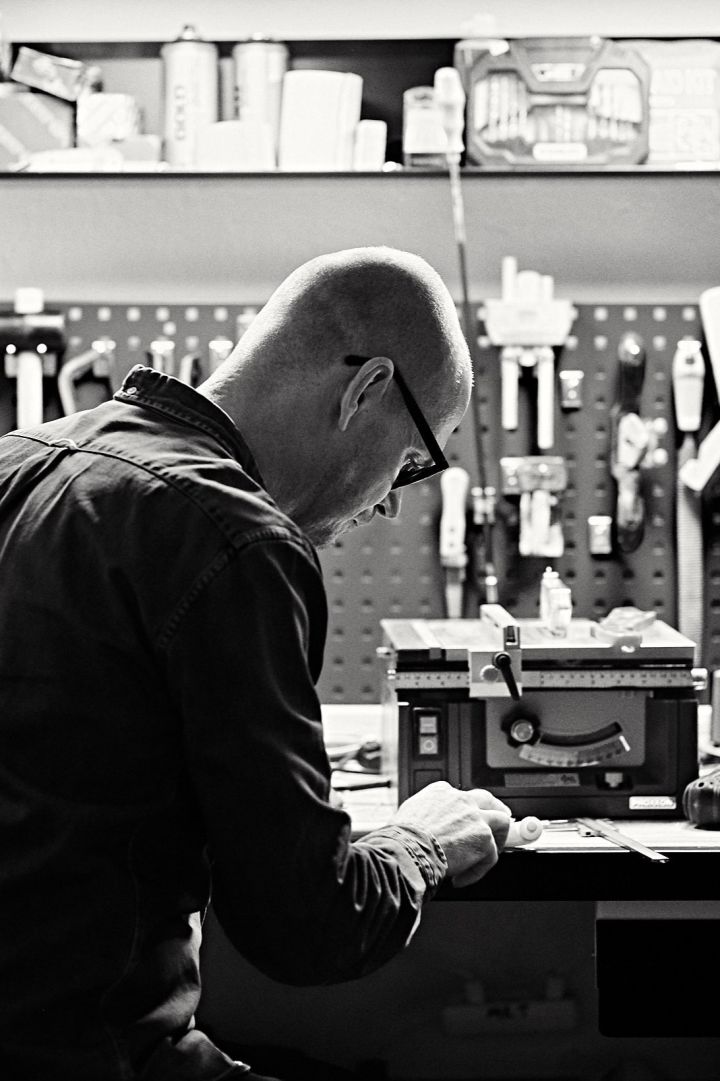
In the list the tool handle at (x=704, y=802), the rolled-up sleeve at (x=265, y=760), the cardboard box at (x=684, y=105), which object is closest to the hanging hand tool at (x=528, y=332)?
the cardboard box at (x=684, y=105)

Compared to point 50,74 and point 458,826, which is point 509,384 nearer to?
point 50,74

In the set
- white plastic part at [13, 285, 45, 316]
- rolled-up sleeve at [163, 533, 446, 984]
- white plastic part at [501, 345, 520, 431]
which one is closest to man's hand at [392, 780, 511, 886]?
rolled-up sleeve at [163, 533, 446, 984]

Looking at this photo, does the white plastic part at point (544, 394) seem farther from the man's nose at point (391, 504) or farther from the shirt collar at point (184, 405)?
the shirt collar at point (184, 405)

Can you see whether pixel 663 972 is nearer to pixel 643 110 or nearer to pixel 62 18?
pixel 643 110

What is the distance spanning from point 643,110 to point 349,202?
62 centimetres

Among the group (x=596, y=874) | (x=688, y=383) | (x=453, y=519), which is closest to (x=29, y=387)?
(x=453, y=519)

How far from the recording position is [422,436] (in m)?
1.31

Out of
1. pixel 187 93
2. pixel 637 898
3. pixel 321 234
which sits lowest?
pixel 637 898

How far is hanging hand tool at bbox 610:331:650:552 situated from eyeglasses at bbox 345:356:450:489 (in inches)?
53.5

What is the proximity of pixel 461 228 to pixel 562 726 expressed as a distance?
3.89 feet

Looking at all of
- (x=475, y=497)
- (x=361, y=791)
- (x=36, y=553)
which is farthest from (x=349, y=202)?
(x=36, y=553)

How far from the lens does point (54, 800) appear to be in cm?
107

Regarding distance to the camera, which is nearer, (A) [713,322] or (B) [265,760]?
(B) [265,760]

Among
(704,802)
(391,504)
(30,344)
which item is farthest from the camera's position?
(30,344)
